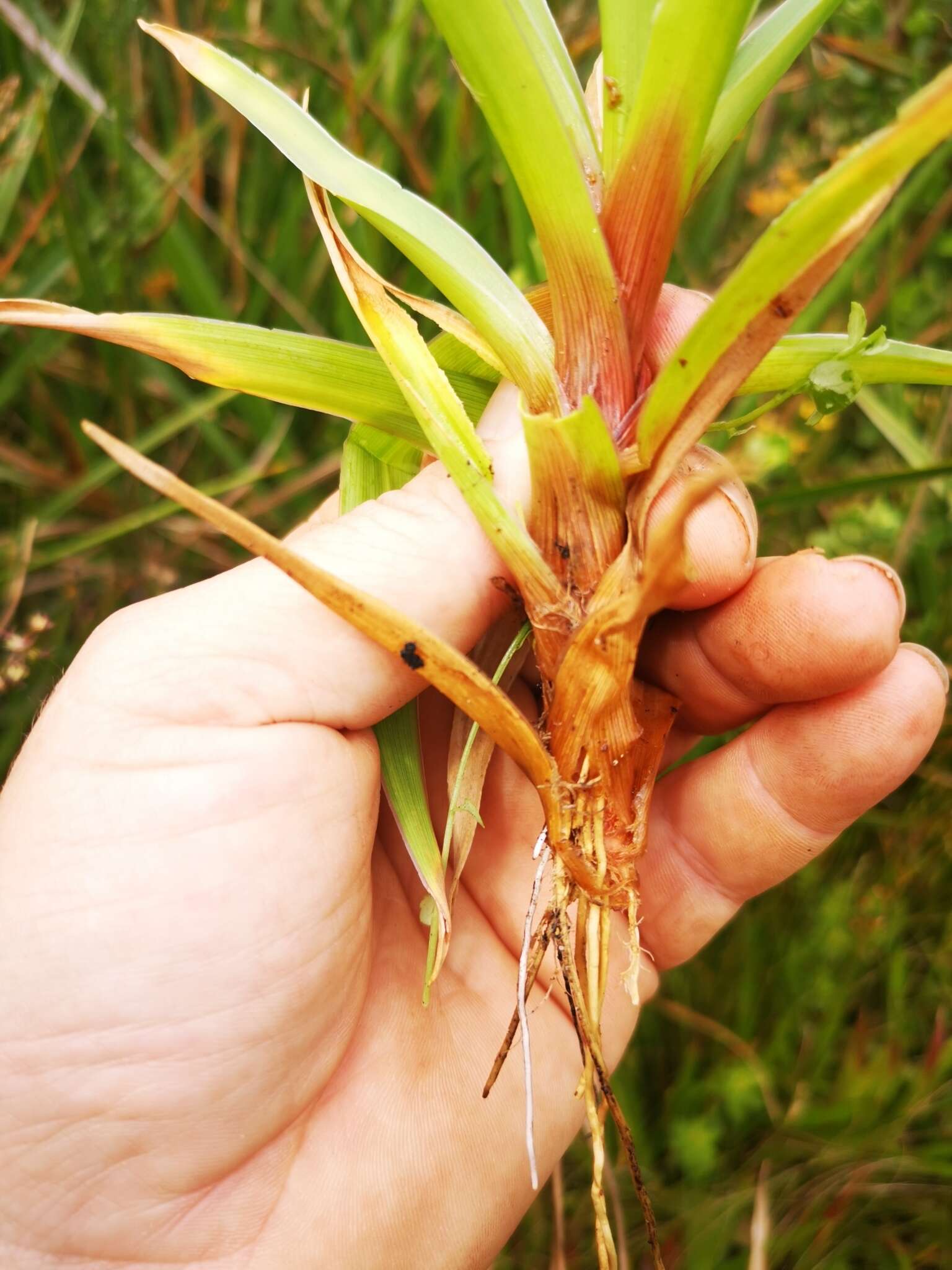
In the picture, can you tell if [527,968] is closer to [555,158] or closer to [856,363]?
[856,363]

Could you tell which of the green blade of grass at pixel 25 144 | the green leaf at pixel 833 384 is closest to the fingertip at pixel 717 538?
the green leaf at pixel 833 384

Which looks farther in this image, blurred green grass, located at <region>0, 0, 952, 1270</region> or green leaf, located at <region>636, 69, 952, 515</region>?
blurred green grass, located at <region>0, 0, 952, 1270</region>

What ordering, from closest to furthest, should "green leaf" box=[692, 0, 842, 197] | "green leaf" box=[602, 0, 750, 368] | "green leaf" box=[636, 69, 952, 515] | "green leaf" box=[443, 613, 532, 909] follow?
"green leaf" box=[636, 69, 952, 515] → "green leaf" box=[602, 0, 750, 368] → "green leaf" box=[692, 0, 842, 197] → "green leaf" box=[443, 613, 532, 909]

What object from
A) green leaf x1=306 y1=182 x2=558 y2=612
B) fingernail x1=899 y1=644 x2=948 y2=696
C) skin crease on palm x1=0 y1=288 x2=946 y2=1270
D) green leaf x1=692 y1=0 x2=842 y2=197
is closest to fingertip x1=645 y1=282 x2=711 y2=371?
skin crease on palm x1=0 y1=288 x2=946 y2=1270

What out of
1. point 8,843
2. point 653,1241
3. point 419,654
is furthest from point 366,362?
point 653,1241

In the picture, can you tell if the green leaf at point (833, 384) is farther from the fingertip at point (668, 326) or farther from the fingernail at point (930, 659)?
the fingernail at point (930, 659)

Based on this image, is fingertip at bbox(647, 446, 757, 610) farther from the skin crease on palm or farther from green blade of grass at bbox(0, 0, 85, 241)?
green blade of grass at bbox(0, 0, 85, 241)

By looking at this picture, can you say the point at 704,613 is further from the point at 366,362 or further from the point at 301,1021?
the point at 301,1021
